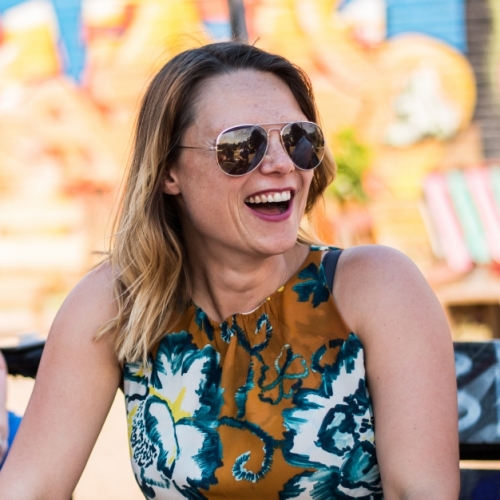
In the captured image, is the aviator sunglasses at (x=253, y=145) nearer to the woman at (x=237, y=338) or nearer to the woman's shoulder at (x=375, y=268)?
the woman at (x=237, y=338)

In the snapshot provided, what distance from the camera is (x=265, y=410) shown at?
1.90m

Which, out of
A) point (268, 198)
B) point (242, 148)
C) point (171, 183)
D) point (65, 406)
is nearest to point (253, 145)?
point (242, 148)

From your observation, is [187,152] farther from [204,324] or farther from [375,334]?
[375,334]

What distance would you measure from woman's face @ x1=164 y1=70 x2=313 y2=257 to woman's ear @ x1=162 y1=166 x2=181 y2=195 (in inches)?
1.4

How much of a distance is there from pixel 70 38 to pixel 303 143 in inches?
279

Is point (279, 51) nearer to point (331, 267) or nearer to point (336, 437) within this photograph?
point (331, 267)

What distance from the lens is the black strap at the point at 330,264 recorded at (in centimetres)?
201

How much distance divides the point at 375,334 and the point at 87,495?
114 inches

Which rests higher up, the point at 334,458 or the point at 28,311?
the point at 334,458

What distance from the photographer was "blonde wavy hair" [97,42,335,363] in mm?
2027

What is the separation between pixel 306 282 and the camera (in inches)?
80.7

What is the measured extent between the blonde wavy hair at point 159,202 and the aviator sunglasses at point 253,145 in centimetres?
15

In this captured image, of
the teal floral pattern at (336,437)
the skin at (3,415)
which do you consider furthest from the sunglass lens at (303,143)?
the skin at (3,415)

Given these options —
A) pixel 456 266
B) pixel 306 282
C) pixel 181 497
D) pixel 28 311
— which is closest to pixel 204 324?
pixel 306 282
